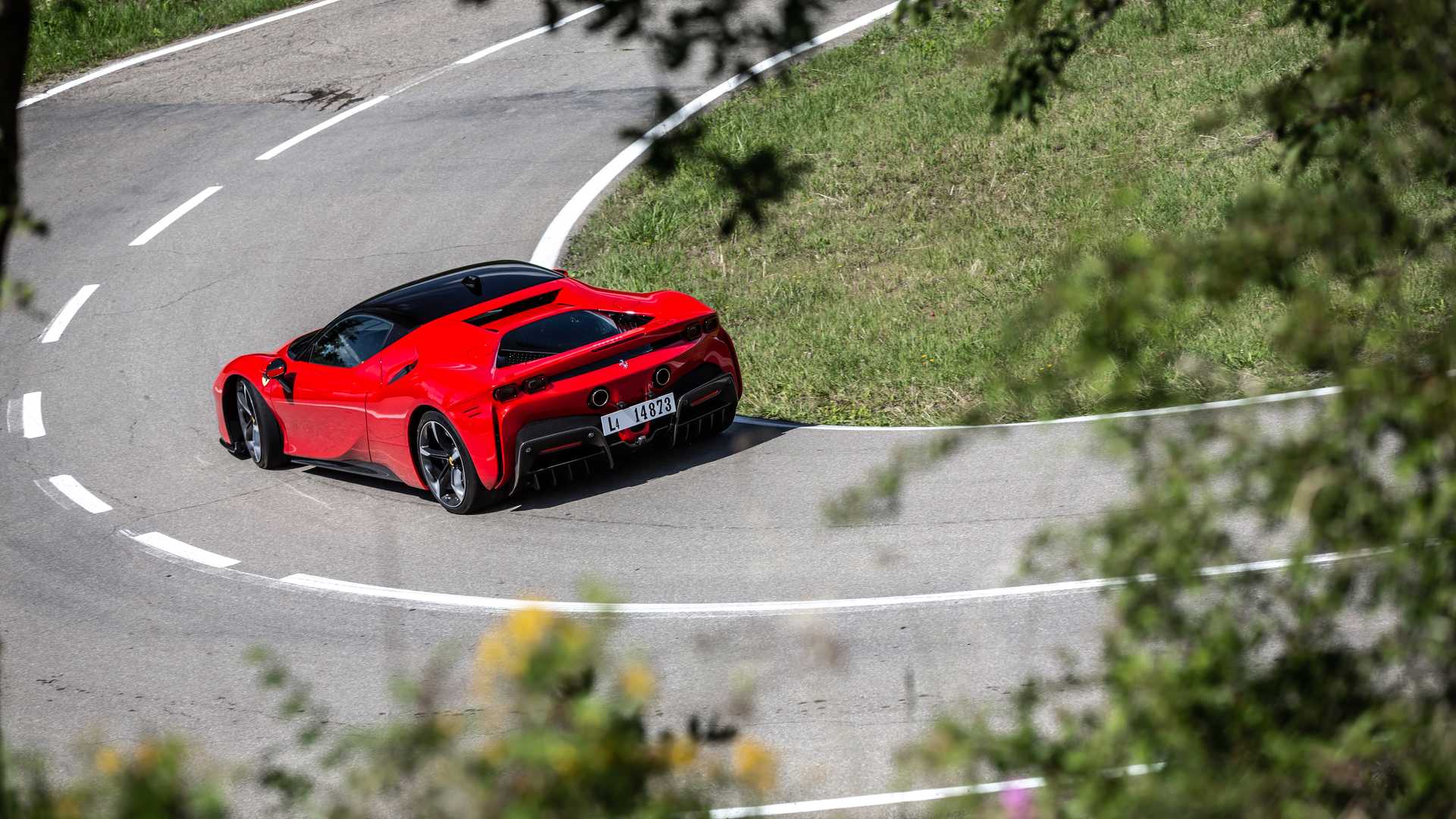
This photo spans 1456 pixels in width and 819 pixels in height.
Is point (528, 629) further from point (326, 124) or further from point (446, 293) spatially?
point (326, 124)

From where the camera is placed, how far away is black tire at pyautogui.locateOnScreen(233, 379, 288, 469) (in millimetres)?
11859

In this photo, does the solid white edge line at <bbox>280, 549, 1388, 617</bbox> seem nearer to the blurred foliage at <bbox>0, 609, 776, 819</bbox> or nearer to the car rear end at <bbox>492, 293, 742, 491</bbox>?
the car rear end at <bbox>492, 293, 742, 491</bbox>

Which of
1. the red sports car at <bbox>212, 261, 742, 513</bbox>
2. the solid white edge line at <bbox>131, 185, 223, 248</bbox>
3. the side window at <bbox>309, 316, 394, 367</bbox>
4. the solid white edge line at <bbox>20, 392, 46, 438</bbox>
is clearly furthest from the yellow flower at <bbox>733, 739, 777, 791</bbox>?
the solid white edge line at <bbox>131, 185, 223, 248</bbox>

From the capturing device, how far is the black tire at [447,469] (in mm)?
10094

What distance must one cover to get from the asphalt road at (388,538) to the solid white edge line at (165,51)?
542 cm

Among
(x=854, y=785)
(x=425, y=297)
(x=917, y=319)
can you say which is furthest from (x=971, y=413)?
(x=917, y=319)

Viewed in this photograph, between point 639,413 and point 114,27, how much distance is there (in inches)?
814

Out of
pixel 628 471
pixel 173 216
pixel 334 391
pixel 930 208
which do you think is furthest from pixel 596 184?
pixel 628 471

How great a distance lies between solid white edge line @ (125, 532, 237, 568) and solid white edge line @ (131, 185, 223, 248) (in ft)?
31.2

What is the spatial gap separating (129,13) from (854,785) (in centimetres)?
2536

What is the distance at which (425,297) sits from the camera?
36.1 feet

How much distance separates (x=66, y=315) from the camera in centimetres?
1700

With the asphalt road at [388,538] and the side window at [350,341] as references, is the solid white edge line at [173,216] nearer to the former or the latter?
the asphalt road at [388,538]

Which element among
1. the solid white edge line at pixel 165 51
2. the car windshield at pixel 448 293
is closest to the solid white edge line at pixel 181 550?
the car windshield at pixel 448 293
